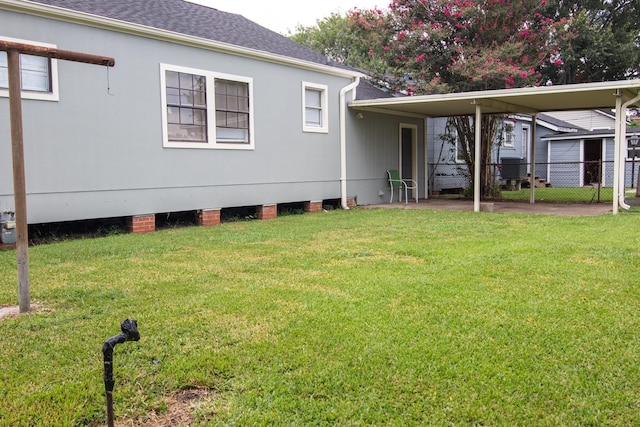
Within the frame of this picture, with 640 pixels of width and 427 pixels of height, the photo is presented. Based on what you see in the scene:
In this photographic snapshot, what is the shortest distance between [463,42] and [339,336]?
1209 centimetres

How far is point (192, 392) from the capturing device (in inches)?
96.2

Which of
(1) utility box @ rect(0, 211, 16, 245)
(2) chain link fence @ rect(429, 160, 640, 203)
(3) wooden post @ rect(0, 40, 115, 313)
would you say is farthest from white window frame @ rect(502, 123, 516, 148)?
(3) wooden post @ rect(0, 40, 115, 313)

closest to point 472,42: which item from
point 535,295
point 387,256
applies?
point 387,256

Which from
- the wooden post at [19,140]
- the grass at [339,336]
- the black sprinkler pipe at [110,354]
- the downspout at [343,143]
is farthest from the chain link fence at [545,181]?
the black sprinkler pipe at [110,354]

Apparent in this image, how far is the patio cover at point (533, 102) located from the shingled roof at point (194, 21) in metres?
1.96

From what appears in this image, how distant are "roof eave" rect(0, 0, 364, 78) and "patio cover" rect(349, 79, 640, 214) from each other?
6.31ft

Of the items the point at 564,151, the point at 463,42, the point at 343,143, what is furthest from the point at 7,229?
the point at 564,151

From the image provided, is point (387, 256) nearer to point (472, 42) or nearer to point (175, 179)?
point (175, 179)

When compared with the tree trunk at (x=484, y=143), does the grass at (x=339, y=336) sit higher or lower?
lower

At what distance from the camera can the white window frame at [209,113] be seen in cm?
806

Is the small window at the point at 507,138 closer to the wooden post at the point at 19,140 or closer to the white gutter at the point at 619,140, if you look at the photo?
the white gutter at the point at 619,140

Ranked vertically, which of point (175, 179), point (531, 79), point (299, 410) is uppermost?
point (531, 79)

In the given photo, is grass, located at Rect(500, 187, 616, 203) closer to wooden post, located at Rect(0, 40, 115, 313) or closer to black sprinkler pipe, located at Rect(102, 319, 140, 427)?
wooden post, located at Rect(0, 40, 115, 313)

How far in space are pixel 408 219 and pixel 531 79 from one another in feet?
22.1
